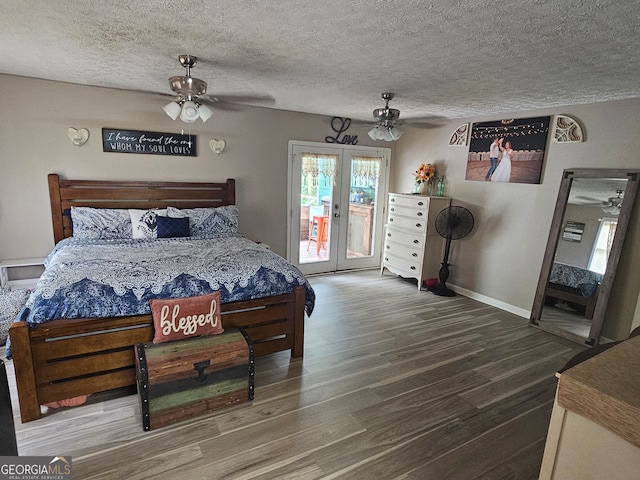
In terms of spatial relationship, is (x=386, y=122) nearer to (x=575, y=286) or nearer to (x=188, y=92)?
(x=188, y=92)

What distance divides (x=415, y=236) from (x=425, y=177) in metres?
0.86

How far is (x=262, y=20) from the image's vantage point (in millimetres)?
1861

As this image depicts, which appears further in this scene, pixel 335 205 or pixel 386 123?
pixel 335 205

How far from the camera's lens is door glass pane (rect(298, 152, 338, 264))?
4.99 meters

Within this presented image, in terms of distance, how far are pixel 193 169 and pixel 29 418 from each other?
9.35ft

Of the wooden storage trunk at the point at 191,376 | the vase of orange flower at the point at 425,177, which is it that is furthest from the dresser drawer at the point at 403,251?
the wooden storage trunk at the point at 191,376

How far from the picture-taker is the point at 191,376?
217 cm

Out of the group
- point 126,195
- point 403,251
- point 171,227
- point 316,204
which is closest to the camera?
point 171,227

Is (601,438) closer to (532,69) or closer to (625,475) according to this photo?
(625,475)

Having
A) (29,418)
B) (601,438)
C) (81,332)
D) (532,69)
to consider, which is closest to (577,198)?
(532,69)

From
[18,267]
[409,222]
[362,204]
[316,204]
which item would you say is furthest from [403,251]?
[18,267]

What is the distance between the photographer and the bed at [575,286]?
3.40m

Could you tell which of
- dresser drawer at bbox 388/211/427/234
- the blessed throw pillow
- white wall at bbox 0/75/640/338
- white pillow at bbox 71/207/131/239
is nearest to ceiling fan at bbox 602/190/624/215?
white wall at bbox 0/75/640/338

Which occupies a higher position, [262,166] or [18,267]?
[262,166]
